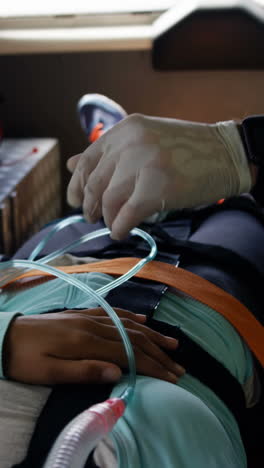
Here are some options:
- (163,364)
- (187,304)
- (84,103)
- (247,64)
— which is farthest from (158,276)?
(247,64)

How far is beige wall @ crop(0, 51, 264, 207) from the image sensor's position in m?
1.90

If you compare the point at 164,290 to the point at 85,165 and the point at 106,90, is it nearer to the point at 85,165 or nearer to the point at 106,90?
the point at 85,165

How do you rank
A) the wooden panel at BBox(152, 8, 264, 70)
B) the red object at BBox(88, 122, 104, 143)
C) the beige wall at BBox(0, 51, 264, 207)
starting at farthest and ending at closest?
the beige wall at BBox(0, 51, 264, 207)
the wooden panel at BBox(152, 8, 264, 70)
the red object at BBox(88, 122, 104, 143)

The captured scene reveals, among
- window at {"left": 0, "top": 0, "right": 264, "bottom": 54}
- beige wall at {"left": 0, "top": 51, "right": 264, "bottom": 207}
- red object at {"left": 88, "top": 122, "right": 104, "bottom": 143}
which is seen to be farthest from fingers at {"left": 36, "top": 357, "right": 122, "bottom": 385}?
window at {"left": 0, "top": 0, "right": 264, "bottom": 54}

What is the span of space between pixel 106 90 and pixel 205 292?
1.33 m

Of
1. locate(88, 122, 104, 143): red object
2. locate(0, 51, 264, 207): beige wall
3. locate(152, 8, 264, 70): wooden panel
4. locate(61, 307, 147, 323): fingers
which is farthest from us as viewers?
locate(0, 51, 264, 207): beige wall

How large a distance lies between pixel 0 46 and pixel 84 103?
1.75ft

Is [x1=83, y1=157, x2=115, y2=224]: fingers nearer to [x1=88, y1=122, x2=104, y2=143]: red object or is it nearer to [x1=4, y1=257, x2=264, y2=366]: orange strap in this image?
[x1=4, y1=257, x2=264, y2=366]: orange strap

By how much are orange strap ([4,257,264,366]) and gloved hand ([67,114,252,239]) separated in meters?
0.08

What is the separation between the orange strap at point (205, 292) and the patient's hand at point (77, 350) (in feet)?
0.35

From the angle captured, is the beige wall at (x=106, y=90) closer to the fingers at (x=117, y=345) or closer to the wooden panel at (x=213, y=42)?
the wooden panel at (x=213, y=42)

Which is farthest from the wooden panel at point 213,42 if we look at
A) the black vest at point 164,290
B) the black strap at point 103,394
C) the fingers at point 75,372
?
the fingers at point 75,372

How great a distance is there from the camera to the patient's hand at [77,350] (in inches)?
24.9

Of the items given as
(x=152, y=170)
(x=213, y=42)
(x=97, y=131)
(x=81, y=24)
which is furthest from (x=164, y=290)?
(x=81, y=24)
